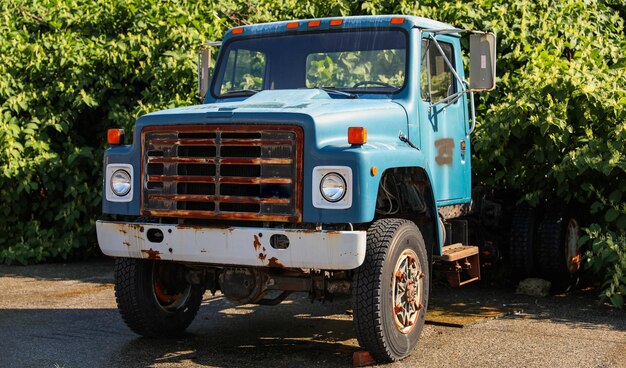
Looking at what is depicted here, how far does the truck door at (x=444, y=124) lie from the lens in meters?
7.77

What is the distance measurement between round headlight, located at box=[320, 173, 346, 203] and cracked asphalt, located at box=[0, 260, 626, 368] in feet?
4.06

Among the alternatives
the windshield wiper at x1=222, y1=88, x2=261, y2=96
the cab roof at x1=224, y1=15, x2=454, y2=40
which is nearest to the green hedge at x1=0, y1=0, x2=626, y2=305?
the cab roof at x1=224, y1=15, x2=454, y2=40

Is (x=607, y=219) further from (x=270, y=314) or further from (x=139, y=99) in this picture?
(x=139, y=99)

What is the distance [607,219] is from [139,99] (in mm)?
5883

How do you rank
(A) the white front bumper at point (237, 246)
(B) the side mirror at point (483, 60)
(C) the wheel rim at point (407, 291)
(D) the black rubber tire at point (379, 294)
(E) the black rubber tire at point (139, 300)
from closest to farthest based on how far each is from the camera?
1. (A) the white front bumper at point (237, 246)
2. (D) the black rubber tire at point (379, 294)
3. (C) the wheel rim at point (407, 291)
4. (E) the black rubber tire at point (139, 300)
5. (B) the side mirror at point (483, 60)

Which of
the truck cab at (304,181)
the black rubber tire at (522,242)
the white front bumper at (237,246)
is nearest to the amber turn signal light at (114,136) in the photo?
the truck cab at (304,181)

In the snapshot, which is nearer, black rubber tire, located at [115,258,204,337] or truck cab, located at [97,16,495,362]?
truck cab, located at [97,16,495,362]

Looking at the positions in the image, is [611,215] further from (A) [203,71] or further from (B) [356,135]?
(A) [203,71]

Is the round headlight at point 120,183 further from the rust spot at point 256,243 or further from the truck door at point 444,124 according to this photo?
the truck door at point 444,124

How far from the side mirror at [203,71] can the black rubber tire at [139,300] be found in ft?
6.02

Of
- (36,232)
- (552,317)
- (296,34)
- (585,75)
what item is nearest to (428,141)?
(296,34)

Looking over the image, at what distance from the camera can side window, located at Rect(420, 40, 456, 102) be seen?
7.81 m

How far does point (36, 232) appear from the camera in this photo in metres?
11.9

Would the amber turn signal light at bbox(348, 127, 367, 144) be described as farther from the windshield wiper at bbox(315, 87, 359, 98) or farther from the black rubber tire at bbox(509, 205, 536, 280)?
the black rubber tire at bbox(509, 205, 536, 280)
